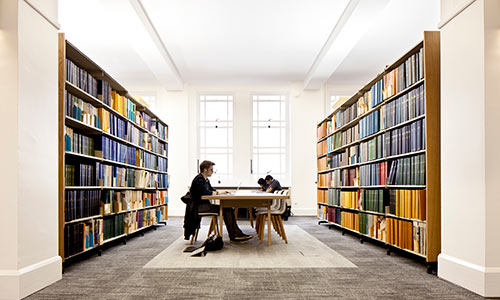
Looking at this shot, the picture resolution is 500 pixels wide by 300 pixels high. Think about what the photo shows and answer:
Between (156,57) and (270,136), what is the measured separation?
15.7 feet

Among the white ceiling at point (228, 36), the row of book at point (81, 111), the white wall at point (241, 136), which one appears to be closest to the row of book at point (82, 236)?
the row of book at point (81, 111)

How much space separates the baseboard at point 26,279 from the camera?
10.5 feet

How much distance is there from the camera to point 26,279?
10.8ft

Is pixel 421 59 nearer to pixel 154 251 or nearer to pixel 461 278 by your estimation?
pixel 461 278

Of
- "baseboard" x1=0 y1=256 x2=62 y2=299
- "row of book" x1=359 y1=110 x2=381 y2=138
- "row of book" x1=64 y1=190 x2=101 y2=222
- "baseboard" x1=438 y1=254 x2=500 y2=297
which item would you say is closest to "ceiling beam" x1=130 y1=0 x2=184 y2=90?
"row of book" x1=64 y1=190 x2=101 y2=222

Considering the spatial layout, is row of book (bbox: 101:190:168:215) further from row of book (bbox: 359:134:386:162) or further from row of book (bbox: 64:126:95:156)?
row of book (bbox: 359:134:386:162)

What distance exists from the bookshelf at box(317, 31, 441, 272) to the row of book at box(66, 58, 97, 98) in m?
3.70

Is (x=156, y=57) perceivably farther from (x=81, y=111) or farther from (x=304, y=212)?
(x=304, y=212)

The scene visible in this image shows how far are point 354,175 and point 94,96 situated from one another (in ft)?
14.0

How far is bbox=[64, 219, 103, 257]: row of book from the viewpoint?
4.29 m

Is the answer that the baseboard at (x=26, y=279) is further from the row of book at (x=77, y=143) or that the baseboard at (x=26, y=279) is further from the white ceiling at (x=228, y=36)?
the white ceiling at (x=228, y=36)

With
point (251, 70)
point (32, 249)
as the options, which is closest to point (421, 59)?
point (32, 249)

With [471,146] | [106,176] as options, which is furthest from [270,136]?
[471,146]

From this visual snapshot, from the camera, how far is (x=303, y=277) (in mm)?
3975
